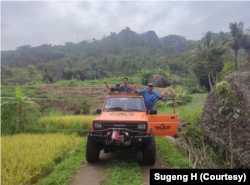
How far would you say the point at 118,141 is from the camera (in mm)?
4676

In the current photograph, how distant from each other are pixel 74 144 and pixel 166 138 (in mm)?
3900

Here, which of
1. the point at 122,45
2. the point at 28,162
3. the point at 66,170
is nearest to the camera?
the point at 28,162

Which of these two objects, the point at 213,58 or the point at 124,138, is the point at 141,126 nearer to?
the point at 124,138

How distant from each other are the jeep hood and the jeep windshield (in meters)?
0.24

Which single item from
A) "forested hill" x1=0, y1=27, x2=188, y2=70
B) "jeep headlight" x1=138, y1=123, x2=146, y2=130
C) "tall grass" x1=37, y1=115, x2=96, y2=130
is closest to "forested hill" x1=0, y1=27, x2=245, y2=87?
"forested hill" x1=0, y1=27, x2=188, y2=70

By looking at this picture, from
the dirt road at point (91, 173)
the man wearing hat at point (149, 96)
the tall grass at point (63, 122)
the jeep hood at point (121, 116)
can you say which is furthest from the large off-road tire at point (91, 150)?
the tall grass at point (63, 122)

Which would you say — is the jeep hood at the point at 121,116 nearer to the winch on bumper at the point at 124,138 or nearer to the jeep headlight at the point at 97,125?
the jeep headlight at the point at 97,125

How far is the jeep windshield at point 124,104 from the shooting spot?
5.82m

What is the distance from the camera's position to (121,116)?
16.9ft

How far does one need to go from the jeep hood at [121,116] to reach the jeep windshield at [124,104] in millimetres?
243

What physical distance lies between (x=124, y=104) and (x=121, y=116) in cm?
83

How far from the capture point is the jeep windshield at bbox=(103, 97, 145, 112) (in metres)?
5.82

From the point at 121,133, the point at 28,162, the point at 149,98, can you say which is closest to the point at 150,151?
the point at 121,133

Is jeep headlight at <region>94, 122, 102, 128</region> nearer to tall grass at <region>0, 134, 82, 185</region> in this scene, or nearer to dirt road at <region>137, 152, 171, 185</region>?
tall grass at <region>0, 134, 82, 185</region>
